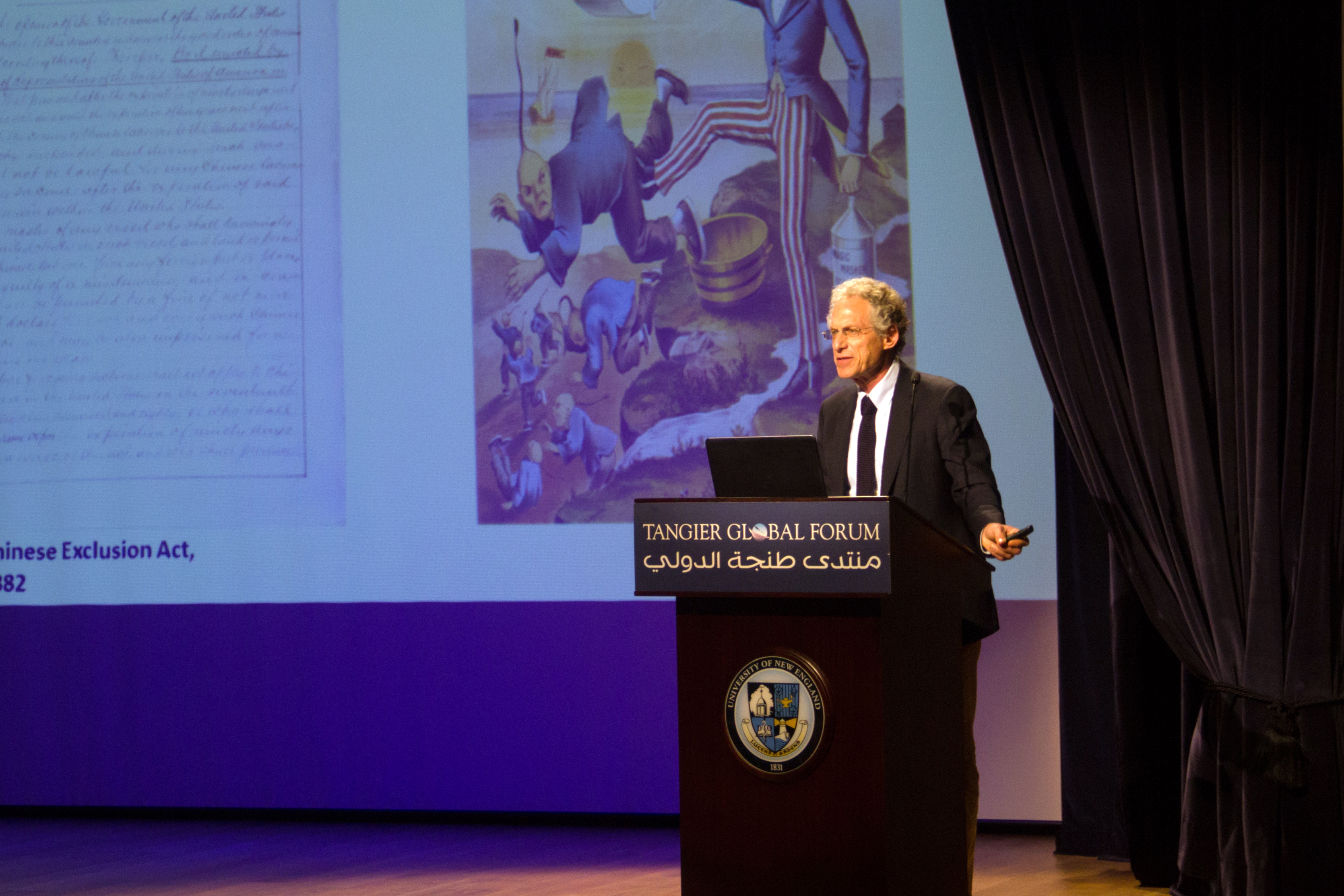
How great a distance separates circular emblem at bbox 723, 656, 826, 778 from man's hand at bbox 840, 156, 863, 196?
2.31m

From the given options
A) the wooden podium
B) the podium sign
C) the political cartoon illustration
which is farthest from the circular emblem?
the political cartoon illustration

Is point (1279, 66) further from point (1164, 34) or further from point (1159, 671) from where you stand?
point (1159, 671)

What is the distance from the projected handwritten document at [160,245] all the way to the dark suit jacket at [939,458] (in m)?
2.37

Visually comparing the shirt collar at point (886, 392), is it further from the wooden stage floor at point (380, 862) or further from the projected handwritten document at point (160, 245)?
the projected handwritten document at point (160, 245)

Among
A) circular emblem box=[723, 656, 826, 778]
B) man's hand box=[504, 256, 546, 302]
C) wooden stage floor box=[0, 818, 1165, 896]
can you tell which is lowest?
wooden stage floor box=[0, 818, 1165, 896]

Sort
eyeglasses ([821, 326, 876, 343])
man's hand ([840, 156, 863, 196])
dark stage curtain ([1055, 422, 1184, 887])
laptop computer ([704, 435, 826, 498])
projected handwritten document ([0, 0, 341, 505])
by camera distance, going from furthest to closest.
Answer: projected handwritten document ([0, 0, 341, 505]), man's hand ([840, 156, 863, 196]), dark stage curtain ([1055, 422, 1184, 887]), eyeglasses ([821, 326, 876, 343]), laptop computer ([704, 435, 826, 498])

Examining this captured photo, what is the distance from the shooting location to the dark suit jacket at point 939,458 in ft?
9.37

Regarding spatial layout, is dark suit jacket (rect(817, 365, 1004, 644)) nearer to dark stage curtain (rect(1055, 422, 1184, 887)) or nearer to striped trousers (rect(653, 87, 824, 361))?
dark stage curtain (rect(1055, 422, 1184, 887))

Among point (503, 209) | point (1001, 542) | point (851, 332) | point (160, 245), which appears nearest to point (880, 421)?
point (851, 332)

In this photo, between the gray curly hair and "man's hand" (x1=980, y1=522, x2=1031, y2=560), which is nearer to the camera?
"man's hand" (x1=980, y1=522, x2=1031, y2=560)

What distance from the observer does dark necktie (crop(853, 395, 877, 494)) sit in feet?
9.54

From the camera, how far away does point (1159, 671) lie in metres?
3.60

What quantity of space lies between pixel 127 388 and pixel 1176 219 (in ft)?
11.7

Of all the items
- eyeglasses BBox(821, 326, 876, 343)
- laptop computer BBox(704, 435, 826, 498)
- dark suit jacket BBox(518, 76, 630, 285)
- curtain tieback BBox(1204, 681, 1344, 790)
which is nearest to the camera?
laptop computer BBox(704, 435, 826, 498)
